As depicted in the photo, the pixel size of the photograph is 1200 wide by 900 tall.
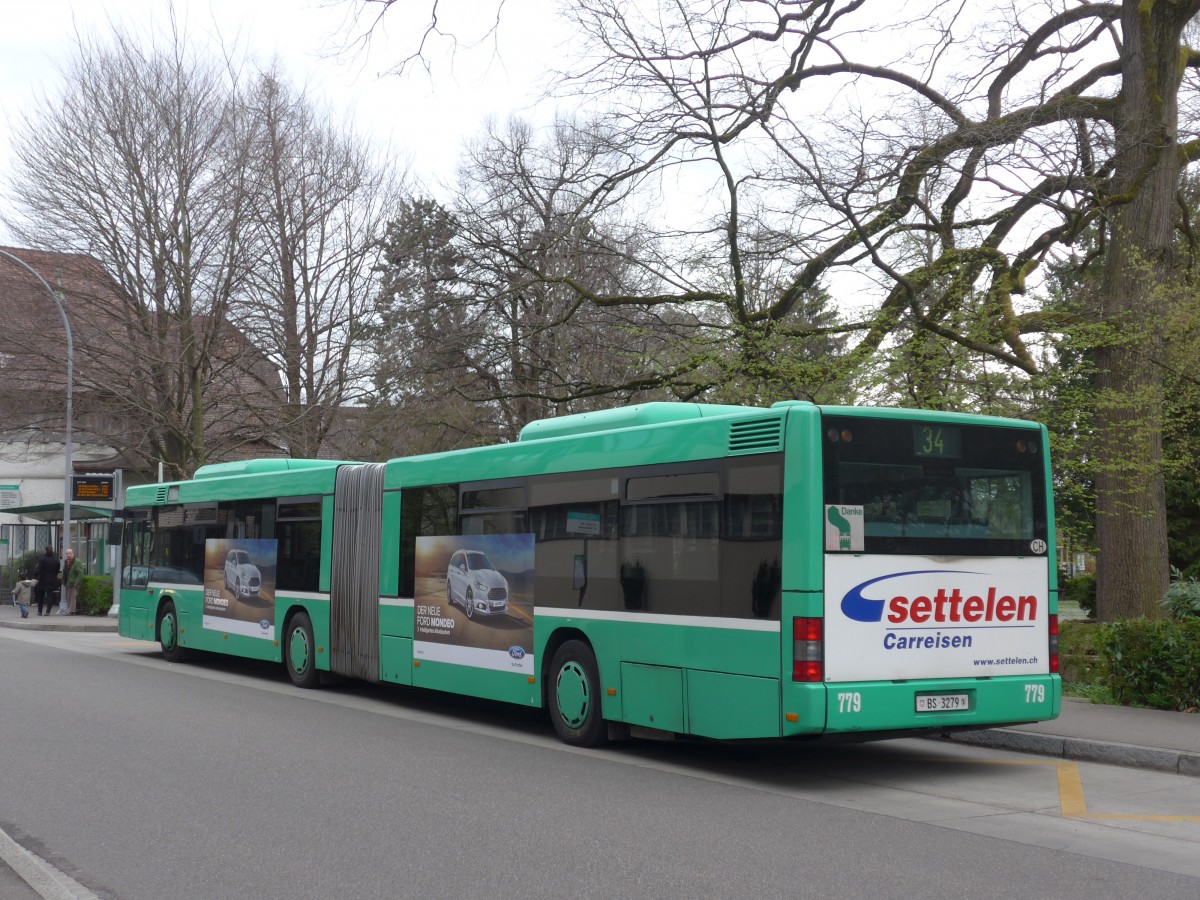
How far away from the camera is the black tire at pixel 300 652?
1647 cm

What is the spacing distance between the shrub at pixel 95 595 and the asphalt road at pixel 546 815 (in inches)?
800

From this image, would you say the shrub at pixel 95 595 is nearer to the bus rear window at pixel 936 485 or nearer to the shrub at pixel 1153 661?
the shrub at pixel 1153 661

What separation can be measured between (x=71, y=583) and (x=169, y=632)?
14163 mm

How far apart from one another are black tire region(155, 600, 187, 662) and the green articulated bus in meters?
7.58

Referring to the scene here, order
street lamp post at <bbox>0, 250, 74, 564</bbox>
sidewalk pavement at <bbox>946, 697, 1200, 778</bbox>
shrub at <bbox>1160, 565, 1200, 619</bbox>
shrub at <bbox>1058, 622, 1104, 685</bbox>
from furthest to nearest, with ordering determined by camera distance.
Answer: street lamp post at <bbox>0, 250, 74, 564</bbox>, shrub at <bbox>1058, 622, 1104, 685</bbox>, shrub at <bbox>1160, 565, 1200, 619</bbox>, sidewalk pavement at <bbox>946, 697, 1200, 778</bbox>

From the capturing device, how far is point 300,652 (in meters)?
16.7

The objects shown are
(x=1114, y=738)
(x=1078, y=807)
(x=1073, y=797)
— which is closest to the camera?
(x=1078, y=807)

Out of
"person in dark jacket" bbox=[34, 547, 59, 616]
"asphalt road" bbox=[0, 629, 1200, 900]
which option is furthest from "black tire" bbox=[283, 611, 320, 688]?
"person in dark jacket" bbox=[34, 547, 59, 616]

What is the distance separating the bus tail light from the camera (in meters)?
9.02

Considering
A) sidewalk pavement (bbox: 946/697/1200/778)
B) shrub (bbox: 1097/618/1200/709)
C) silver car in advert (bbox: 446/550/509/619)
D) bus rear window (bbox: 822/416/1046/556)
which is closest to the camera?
bus rear window (bbox: 822/416/1046/556)

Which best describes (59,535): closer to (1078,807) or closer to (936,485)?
(936,485)

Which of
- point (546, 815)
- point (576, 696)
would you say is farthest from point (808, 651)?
point (576, 696)

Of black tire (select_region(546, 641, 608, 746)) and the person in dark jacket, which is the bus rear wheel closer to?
black tire (select_region(546, 641, 608, 746))

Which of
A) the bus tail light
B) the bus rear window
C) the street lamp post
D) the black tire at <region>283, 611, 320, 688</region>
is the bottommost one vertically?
the black tire at <region>283, 611, 320, 688</region>
